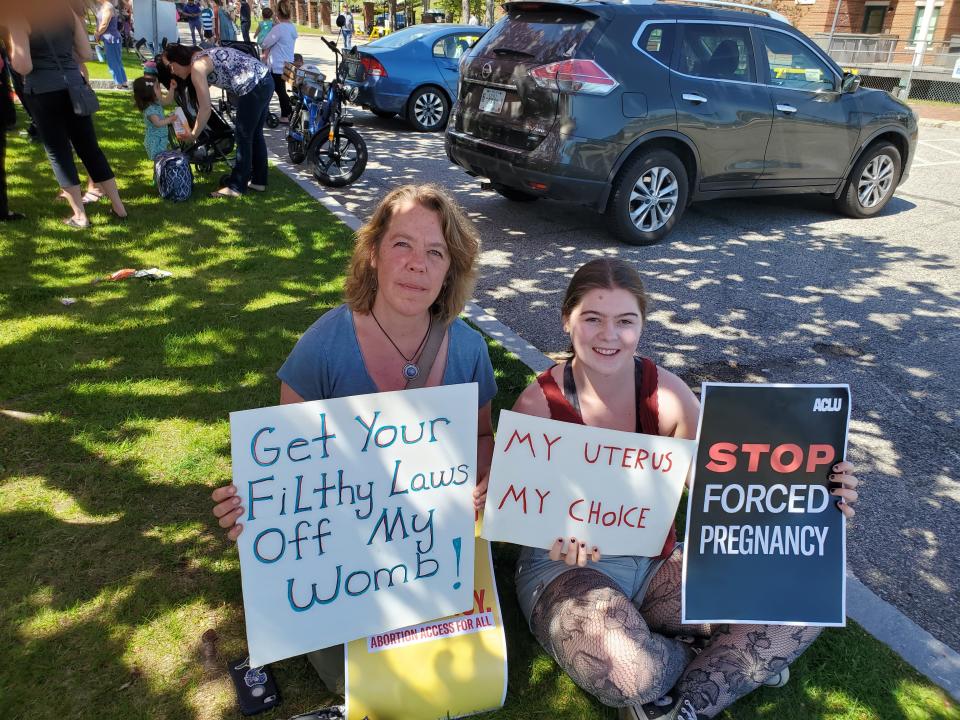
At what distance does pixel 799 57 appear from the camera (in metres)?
7.10

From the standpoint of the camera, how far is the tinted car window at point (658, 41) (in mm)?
6227

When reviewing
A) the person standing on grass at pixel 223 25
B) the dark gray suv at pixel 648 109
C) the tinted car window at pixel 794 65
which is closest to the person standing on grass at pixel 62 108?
the dark gray suv at pixel 648 109

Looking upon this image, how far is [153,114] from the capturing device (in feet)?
25.1

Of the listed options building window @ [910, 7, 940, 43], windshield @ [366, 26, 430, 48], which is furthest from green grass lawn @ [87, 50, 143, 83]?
building window @ [910, 7, 940, 43]

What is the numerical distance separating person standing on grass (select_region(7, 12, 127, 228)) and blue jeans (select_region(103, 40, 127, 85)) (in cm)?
931

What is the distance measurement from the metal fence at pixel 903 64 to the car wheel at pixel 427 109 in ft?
56.9

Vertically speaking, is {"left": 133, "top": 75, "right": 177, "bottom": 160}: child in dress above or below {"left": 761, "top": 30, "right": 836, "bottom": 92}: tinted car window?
below

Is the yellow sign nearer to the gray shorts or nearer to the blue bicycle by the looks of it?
the gray shorts

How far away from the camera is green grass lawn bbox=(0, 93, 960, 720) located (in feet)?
7.84

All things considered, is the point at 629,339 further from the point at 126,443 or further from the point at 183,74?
the point at 183,74

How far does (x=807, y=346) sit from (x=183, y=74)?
6.22 meters

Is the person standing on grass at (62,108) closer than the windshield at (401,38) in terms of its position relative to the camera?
Yes

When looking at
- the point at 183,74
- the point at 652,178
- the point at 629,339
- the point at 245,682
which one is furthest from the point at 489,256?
the point at 245,682

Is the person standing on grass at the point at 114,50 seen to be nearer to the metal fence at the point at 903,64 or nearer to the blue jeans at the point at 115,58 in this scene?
the blue jeans at the point at 115,58
